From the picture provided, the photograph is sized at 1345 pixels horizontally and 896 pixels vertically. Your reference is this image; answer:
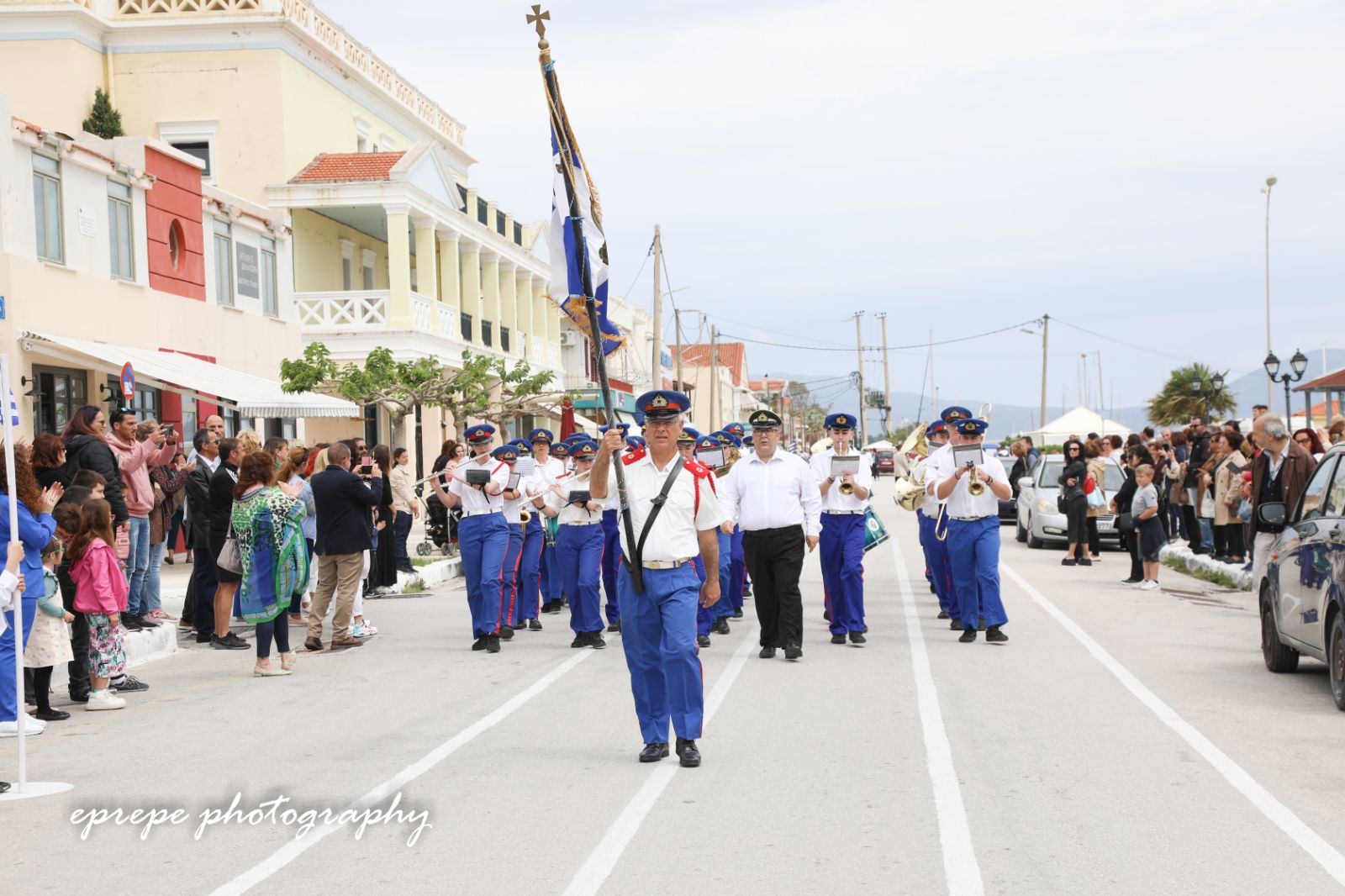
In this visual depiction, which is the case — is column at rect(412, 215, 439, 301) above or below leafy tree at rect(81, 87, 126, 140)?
below

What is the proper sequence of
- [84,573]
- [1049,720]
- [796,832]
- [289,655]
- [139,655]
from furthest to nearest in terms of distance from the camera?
[139,655] → [289,655] → [84,573] → [1049,720] → [796,832]

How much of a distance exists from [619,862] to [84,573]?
5622mm

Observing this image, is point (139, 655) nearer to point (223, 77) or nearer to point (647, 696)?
point (647, 696)

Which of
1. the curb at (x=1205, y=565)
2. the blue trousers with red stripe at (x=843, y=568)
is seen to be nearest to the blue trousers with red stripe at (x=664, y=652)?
the blue trousers with red stripe at (x=843, y=568)

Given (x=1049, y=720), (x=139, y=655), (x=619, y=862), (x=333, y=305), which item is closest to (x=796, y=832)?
(x=619, y=862)

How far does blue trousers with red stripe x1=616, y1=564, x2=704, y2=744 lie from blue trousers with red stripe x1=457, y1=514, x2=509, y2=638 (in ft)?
15.7

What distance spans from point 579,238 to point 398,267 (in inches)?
985

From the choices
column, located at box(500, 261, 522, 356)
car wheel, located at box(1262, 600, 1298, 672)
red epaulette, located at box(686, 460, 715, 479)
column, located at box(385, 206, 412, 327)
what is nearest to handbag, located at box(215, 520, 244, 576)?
red epaulette, located at box(686, 460, 715, 479)

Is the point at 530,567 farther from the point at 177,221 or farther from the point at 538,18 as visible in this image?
the point at 177,221

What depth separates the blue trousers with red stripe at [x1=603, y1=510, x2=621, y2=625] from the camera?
13.6 metres

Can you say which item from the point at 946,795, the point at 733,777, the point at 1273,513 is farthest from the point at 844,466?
the point at 946,795

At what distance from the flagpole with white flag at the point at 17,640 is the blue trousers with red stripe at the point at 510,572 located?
528cm

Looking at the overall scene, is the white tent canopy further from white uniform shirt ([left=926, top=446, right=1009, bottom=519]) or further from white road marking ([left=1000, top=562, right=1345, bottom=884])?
white road marking ([left=1000, top=562, right=1345, bottom=884])

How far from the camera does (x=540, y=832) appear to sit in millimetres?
6227
